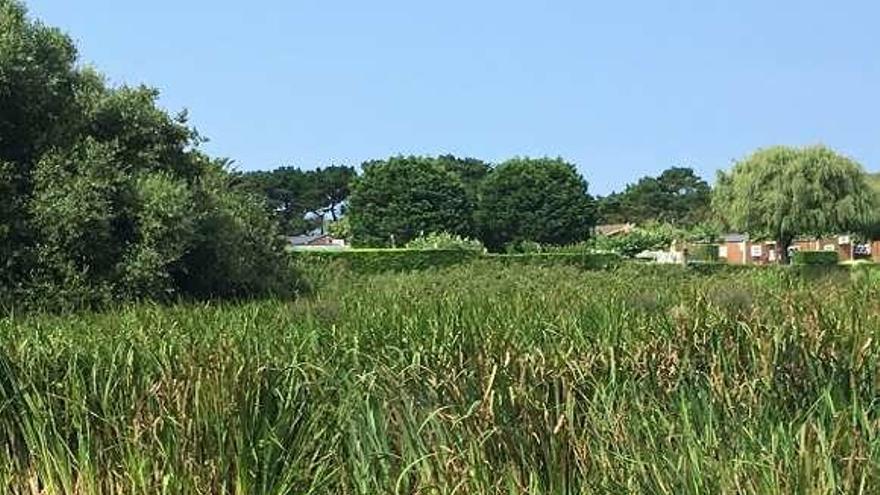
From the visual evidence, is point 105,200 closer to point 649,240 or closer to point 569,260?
point 569,260

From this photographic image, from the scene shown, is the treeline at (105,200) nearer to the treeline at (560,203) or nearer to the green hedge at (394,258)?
the green hedge at (394,258)

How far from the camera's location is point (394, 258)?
30594mm

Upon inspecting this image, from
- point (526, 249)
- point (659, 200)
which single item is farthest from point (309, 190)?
point (526, 249)

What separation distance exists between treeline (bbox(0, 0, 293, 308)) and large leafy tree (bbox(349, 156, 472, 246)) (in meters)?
49.5

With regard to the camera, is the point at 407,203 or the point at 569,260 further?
the point at 407,203

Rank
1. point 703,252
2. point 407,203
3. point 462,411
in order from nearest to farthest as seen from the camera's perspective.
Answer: point 462,411 → point 703,252 → point 407,203

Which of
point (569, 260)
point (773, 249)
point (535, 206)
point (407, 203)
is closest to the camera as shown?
point (569, 260)

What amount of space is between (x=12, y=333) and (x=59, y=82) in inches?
353

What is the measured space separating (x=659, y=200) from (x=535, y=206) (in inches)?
1584

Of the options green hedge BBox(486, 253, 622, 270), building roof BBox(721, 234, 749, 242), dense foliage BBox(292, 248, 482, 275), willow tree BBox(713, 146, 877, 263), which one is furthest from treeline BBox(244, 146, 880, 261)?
green hedge BBox(486, 253, 622, 270)

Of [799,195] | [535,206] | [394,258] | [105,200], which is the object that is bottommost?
[394,258]

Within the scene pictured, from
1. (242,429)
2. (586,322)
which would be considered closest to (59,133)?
(586,322)

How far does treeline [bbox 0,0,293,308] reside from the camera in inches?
468

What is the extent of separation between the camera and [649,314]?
5871 millimetres
